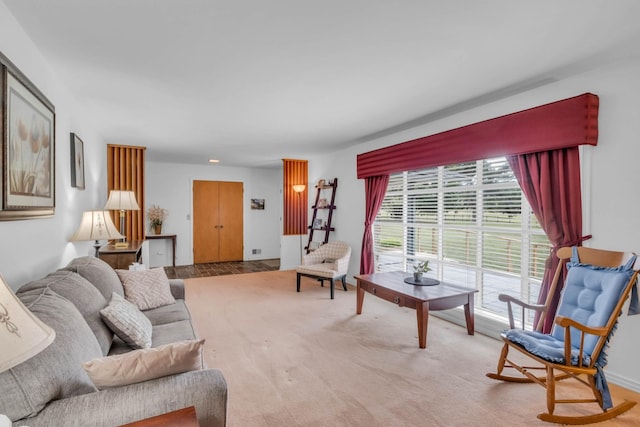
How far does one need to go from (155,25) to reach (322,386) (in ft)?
8.60

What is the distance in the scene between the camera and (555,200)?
2.83 meters

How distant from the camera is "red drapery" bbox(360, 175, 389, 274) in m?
4.90

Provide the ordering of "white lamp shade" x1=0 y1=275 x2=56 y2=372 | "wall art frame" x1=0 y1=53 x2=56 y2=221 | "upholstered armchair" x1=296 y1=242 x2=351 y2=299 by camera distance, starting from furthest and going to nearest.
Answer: "upholstered armchair" x1=296 y1=242 x2=351 y2=299 < "wall art frame" x1=0 y1=53 x2=56 y2=221 < "white lamp shade" x1=0 y1=275 x2=56 y2=372

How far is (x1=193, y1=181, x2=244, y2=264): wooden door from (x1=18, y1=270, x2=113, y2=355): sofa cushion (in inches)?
229

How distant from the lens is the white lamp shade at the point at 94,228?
9.66 ft

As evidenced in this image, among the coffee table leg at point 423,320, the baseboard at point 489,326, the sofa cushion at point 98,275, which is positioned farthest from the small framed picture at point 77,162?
the baseboard at point 489,326

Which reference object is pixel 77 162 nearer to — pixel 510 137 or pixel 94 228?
pixel 94 228

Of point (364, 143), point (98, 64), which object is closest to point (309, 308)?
point (364, 143)

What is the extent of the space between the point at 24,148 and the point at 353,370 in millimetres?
2698

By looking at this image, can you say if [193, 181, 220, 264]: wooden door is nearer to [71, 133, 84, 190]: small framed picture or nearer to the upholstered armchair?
the upholstered armchair

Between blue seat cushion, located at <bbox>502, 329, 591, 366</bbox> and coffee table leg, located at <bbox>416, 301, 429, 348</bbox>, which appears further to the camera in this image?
coffee table leg, located at <bbox>416, 301, 429, 348</bbox>

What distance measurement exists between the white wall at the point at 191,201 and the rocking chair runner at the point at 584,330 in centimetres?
654

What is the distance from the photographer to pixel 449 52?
7.52ft

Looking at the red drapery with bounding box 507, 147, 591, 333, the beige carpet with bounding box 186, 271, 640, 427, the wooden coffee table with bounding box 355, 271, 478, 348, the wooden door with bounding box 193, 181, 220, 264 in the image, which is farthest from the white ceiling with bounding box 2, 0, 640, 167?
the wooden door with bounding box 193, 181, 220, 264
